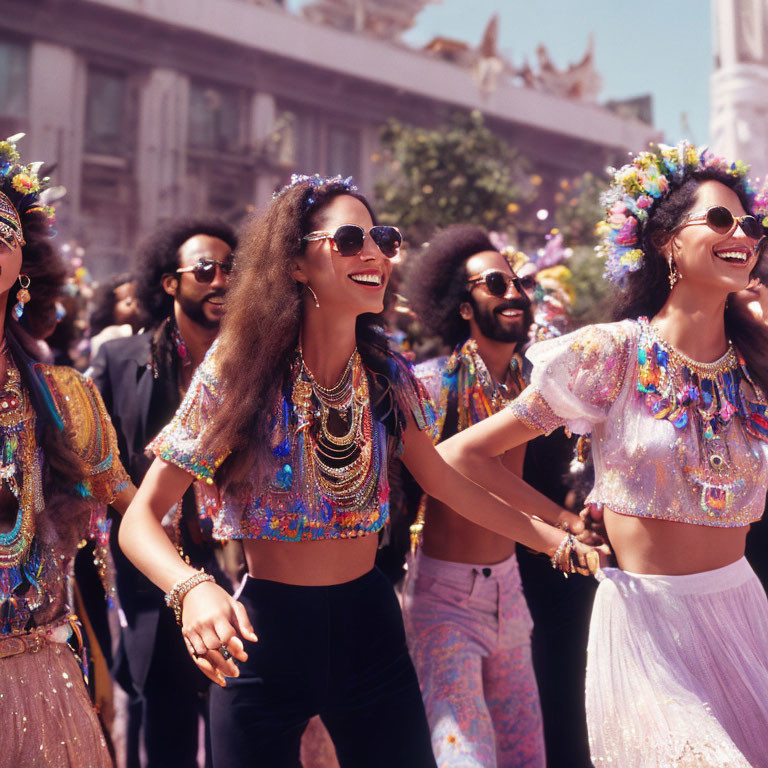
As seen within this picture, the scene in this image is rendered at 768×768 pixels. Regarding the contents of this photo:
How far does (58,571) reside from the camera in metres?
2.64

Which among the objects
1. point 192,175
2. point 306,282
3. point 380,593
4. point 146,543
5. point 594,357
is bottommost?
point 380,593

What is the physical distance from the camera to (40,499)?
260 centimetres

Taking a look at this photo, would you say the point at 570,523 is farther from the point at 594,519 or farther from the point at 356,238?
the point at 356,238

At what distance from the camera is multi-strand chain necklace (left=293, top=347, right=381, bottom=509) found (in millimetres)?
2660

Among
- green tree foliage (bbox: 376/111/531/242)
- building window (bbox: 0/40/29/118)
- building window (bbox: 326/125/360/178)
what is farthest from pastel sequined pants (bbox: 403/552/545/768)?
building window (bbox: 326/125/360/178)

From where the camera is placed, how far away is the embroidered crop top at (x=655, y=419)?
2.78 m

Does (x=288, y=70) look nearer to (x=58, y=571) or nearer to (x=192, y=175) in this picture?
(x=192, y=175)

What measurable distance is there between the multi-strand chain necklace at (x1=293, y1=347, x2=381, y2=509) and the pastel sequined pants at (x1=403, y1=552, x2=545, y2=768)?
1129 millimetres

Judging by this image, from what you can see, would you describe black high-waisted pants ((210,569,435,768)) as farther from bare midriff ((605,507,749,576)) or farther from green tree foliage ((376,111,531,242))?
green tree foliage ((376,111,531,242))

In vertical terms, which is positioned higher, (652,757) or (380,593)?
(380,593)

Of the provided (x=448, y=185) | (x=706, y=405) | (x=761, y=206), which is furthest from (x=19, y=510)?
(x=448, y=185)

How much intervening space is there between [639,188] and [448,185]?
644 inches

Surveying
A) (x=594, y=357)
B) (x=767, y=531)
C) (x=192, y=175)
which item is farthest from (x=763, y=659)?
(x=192, y=175)

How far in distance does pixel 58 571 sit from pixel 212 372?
71cm
